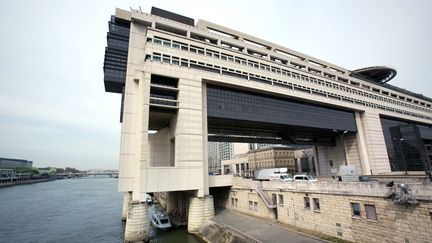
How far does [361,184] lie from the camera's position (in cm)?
1695

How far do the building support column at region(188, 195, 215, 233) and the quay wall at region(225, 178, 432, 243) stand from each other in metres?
7.02

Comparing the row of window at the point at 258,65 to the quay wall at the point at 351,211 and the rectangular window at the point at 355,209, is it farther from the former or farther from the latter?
the rectangular window at the point at 355,209

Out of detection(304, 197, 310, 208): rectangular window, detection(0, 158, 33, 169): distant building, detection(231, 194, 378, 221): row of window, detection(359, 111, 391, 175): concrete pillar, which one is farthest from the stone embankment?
detection(0, 158, 33, 169): distant building

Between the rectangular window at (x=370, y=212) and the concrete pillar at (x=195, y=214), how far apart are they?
18432 millimetres

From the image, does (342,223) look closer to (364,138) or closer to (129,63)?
(129,63)

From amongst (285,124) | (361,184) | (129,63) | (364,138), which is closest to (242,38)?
(285,124)

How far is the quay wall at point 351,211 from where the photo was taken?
1386cm

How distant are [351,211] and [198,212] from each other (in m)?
17.6

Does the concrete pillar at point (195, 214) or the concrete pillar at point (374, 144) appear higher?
the concrete pillar at point (374, 144)

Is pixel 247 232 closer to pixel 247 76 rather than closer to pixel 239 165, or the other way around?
pixel 247 76

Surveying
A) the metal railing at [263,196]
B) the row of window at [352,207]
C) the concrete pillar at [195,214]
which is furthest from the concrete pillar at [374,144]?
the concrete pillar at [195,214]

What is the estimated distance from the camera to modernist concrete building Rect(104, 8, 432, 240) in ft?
92.7

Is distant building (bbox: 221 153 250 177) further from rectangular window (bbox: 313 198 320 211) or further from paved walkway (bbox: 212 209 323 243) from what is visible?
rectangular window (bbox: 313 198 320 211)

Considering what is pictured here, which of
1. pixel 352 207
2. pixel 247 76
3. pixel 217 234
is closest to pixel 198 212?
pixel 217 234
